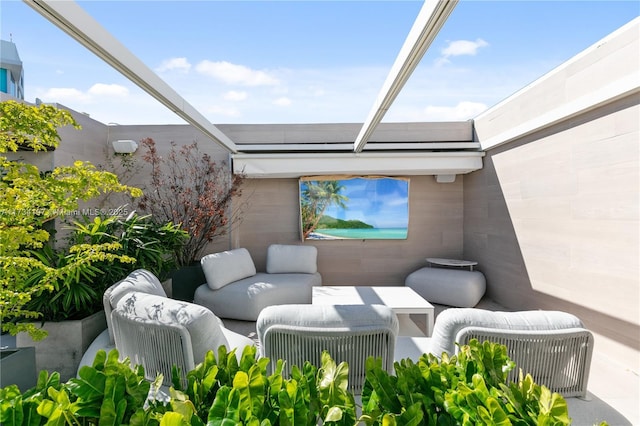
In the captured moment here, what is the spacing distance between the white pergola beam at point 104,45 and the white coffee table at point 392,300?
106 inches

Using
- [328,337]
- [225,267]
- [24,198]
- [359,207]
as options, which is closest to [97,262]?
[24,198]

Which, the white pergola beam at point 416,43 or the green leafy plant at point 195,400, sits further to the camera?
the white pergola beam at point 416,43

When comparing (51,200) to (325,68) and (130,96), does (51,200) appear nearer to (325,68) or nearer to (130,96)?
(130,96)

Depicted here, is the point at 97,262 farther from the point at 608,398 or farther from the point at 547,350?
the point at 608,398

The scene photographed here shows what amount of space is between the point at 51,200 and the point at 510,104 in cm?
544

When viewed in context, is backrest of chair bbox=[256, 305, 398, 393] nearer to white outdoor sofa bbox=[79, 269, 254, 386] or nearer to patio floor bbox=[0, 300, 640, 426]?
white outdoor sofa bbox=[79, 269, 254, 386]

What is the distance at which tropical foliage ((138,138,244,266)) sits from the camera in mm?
5359

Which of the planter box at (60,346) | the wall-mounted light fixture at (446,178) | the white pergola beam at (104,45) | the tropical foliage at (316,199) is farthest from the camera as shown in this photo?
the tropical foliage at (316,199)

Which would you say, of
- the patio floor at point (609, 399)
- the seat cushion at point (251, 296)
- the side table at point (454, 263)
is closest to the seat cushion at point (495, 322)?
the patio floor at point (609, 399)

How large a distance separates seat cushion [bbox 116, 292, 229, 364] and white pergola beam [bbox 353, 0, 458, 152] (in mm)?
2109

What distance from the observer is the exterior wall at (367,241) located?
20.4 feet

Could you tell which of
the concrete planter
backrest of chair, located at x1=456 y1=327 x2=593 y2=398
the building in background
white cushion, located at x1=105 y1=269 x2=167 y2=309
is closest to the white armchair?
white cushion, located at x1=105 y1=269 x2=167 y2=309

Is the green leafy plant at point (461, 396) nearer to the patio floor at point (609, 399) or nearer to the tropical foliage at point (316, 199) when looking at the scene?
the patio floor at point (609, 399)

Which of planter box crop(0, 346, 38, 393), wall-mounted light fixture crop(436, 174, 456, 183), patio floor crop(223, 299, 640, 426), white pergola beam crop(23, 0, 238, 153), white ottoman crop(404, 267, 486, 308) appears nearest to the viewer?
white pergola beam crop(23, 0, 238, 153)
